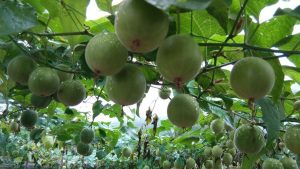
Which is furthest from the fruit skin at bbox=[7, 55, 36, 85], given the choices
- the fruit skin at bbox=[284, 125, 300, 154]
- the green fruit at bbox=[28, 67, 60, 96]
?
the fruit skin at bbox=[284, 125, 300, 154]

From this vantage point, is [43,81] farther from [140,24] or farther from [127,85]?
[140,24]

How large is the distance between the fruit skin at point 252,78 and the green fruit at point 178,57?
0.50 feet

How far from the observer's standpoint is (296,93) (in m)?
2.21

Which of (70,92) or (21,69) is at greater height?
(21,69)

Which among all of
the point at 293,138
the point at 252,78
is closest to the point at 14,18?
the point at 252,78

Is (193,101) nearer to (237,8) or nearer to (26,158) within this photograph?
(237,8)

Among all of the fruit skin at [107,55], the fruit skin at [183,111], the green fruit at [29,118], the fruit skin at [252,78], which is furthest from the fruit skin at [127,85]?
the green fruit at [29,118]

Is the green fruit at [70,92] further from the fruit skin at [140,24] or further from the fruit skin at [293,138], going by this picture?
the fruit skin at [293,138]

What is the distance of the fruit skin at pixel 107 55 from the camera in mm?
1046

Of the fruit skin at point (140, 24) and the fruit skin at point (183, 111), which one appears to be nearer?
the fruit skin at point (140, 24)

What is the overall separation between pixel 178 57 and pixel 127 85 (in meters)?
0.22

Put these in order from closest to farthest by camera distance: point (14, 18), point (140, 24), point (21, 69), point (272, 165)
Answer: point (140, 24)
point (14, 18)
point (21, 69)
point (272, 165)

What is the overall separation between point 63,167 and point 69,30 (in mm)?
8757

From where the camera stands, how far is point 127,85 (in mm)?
1127
